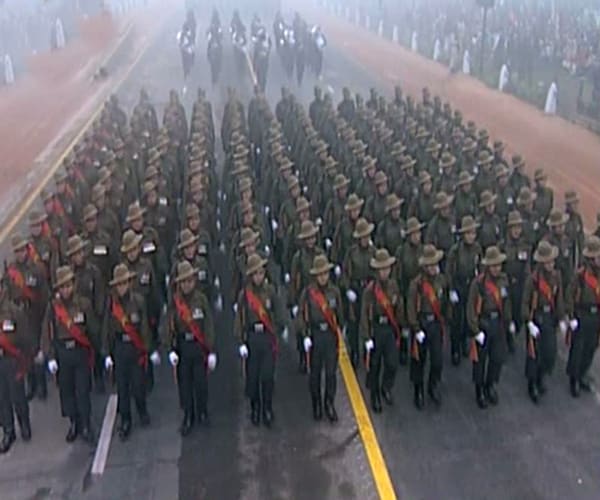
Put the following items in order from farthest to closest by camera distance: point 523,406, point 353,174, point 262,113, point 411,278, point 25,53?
point 25,53 → point 262,113 → point 353,174 → point 411,278 → point 523,406

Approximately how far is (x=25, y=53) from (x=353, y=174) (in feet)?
102

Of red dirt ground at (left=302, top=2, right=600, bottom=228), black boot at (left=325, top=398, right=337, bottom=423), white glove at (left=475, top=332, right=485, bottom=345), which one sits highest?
white glove at (left=475, top=332, right=485, bottom=345)

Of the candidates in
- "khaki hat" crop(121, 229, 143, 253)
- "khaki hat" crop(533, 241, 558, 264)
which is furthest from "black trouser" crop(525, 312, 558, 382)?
"khaki hat" crop(121, 229, 143, 253)

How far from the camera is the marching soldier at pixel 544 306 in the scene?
8781mm

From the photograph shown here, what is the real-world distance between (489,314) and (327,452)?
6.87ft

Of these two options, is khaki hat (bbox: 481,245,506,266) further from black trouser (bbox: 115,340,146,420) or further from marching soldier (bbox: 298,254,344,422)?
black trouser (bbox: 115,340,146,420)

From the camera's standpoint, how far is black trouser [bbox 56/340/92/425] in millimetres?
8375

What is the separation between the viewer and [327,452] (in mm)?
8375

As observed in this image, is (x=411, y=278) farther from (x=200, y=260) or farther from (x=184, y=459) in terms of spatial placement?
(x=184, y=459)

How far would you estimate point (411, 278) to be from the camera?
380 inches

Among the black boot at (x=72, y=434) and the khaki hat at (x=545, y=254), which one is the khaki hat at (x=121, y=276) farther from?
the khaki hat at (x=545, y=254)

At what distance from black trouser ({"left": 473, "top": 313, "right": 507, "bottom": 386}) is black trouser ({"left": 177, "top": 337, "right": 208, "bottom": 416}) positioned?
9.02 ft

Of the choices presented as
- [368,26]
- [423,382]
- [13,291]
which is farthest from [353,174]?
[368,26]

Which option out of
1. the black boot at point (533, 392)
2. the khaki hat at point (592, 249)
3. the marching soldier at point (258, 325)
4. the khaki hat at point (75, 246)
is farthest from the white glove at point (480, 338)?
the khaki hat at point (75, 246)
